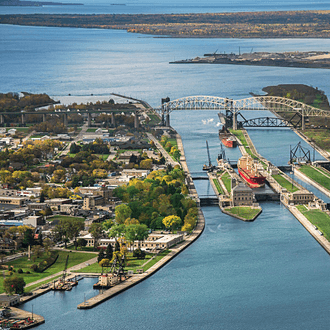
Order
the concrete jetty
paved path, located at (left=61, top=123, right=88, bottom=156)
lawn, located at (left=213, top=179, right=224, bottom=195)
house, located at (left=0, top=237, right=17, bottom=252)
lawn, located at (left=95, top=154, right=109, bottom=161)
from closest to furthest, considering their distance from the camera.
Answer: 1. the concrete jetty
2. house, located at (left=0, top=237, right=17, bottom=252)
3. lawn, located at (left=213, top=179, right=224, bottom=195)
4. lawn, located at (left=95, top=154, right=109, bottom=161)
5. paved path, located at (left=61, top=123, right=88, bottom=156)

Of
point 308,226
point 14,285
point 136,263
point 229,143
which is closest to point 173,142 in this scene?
point 229,143

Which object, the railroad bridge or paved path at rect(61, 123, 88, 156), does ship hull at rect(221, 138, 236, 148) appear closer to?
the railroad bridge

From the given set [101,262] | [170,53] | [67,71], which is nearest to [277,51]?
[170,53]

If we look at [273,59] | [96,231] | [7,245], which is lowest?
[7,245]

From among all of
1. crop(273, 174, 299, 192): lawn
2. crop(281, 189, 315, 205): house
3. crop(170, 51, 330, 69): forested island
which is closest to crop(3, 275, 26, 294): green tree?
crop(281, 189, 315, 205): house

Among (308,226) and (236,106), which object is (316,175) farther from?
(236,106)

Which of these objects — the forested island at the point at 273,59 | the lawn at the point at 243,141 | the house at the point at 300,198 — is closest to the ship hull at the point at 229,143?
the lawn at the point at 243,141

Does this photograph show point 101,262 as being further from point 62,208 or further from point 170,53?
point 170,53
